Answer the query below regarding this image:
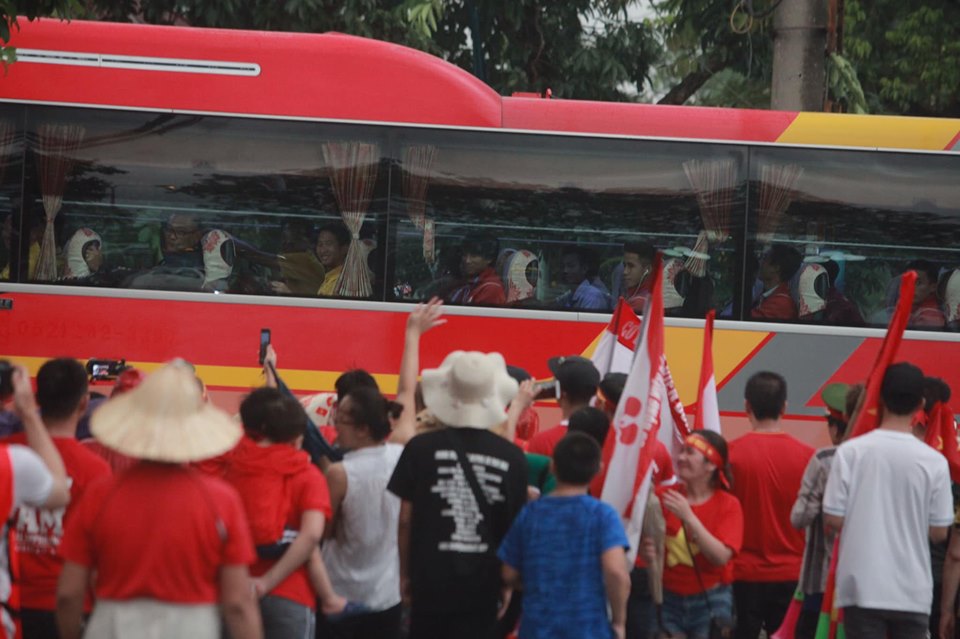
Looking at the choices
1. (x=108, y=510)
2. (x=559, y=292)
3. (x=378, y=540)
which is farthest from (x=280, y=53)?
(x=108, y=510)

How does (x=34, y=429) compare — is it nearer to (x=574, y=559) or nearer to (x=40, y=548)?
(x=40, y=548)

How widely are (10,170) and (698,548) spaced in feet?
22.7

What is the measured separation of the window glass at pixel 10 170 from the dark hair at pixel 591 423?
19.9 feet

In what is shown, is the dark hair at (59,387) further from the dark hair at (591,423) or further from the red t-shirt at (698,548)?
the red t-shirt at (698,548)

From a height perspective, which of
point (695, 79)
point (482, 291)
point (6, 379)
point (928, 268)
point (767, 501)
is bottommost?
point (767, 501)

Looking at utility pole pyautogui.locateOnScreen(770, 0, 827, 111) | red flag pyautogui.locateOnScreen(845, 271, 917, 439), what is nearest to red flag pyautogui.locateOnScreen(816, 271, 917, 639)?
red flag pyautogui.locateOnScreen(845, 271, 917, 439)

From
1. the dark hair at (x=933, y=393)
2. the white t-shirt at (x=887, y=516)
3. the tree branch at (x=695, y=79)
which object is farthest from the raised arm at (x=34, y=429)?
the tree branch at (x=695, y=79)

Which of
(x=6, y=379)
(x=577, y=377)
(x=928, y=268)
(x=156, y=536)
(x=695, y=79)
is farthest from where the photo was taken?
(x=695, y=79)

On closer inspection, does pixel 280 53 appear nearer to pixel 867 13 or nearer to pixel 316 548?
pixel 316 548

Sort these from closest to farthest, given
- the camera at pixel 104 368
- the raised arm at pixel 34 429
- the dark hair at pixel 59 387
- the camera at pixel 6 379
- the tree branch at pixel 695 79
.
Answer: the raised arm at pixel 34 429 → the camera at pixel 6 379 → the dark hair at pixel 59 387 → the camera at pixel 104 368 → the tree branch at pixel 695 79

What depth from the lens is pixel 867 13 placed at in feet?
76.8

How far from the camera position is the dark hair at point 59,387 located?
554 centimetres

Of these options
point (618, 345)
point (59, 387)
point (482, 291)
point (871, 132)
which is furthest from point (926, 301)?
point (59, 387)

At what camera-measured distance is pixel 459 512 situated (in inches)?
235
